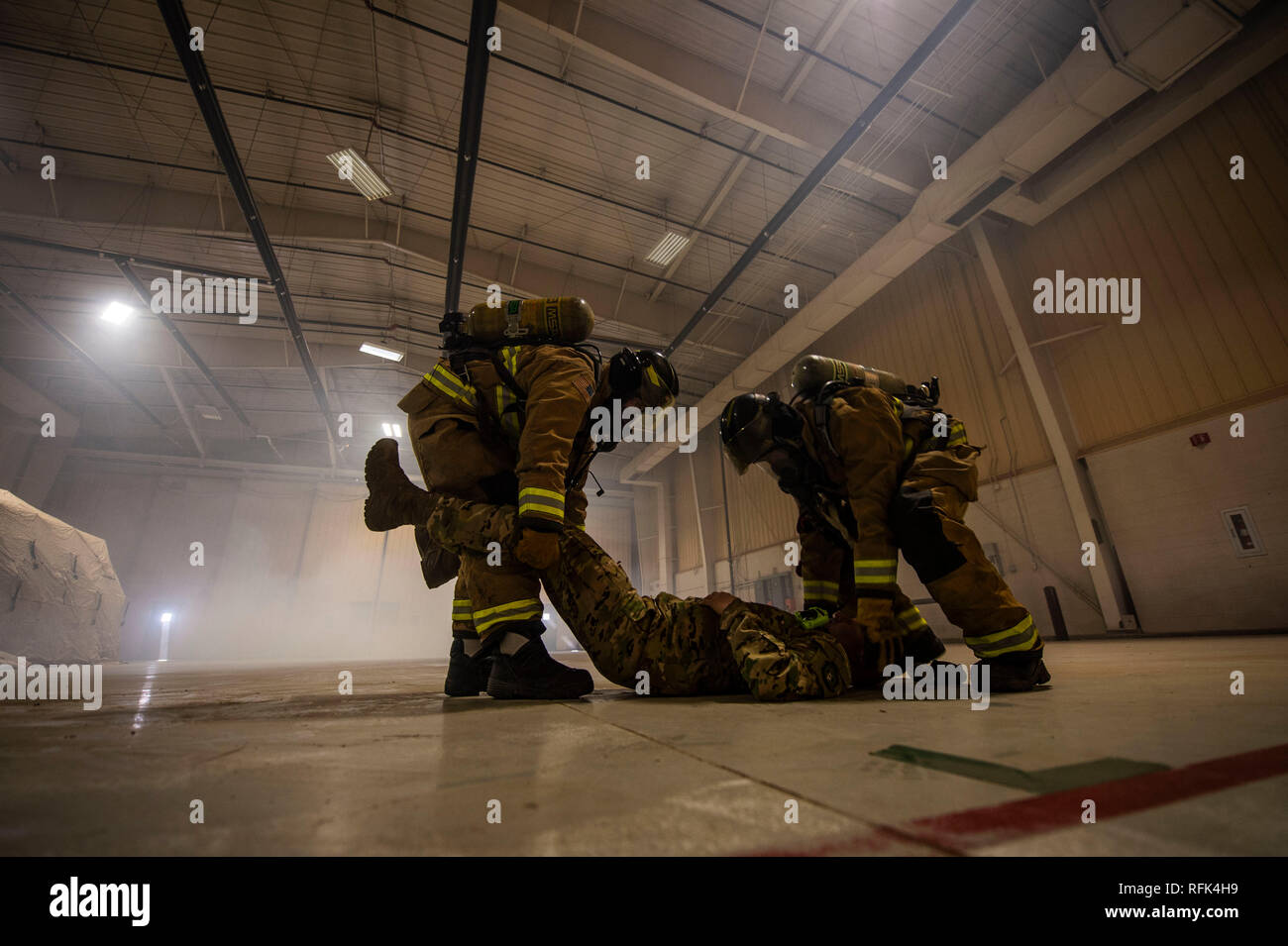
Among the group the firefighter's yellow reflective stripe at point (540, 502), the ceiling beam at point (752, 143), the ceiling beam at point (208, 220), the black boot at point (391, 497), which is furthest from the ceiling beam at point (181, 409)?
the firefighter's yellow reflective stripe at point (540, 502)

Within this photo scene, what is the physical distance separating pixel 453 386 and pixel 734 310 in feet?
28.3

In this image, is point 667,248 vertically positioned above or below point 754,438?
above

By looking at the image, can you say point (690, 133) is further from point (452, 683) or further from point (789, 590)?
point (789, 590)

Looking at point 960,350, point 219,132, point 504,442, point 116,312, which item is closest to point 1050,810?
point 504,442

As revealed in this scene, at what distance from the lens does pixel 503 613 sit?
6.44 feet

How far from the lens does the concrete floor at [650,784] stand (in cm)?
50

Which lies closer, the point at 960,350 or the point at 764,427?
the point at 764,427

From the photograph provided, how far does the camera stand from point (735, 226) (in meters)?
8.26

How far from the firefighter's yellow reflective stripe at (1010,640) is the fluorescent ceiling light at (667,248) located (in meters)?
7.73

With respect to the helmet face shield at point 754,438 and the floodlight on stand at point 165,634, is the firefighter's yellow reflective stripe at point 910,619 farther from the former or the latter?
the floodlight on stand at point 165,634

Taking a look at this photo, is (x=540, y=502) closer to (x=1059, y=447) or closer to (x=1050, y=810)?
(x=1050, y=810)
